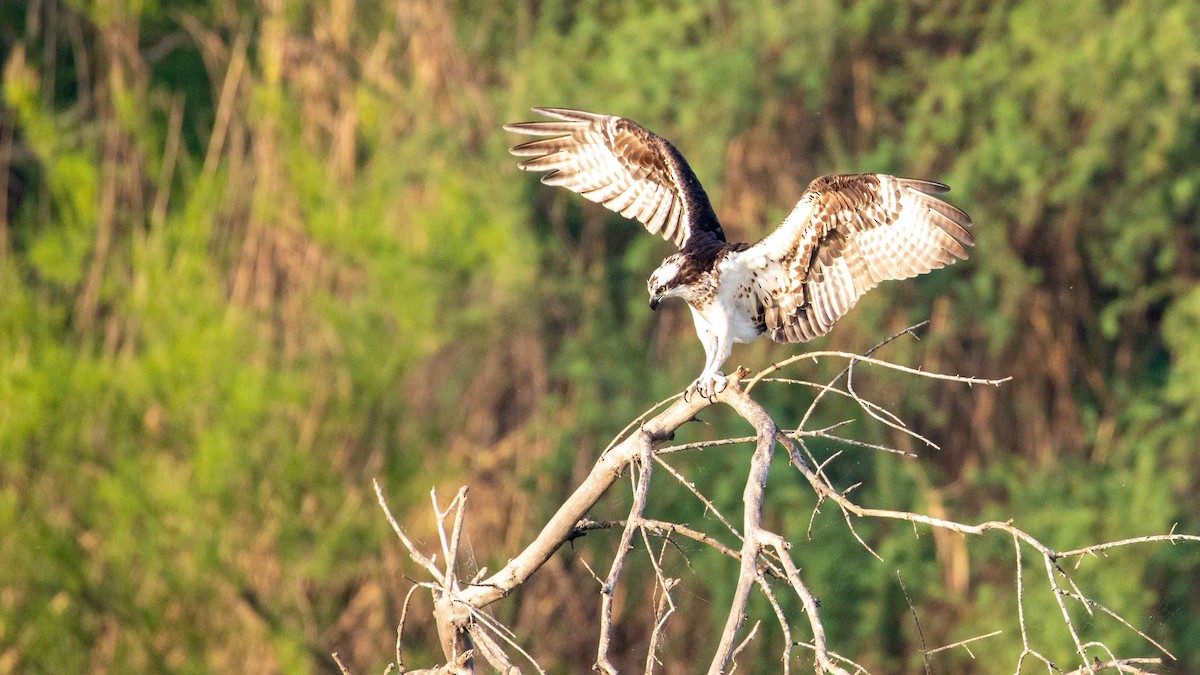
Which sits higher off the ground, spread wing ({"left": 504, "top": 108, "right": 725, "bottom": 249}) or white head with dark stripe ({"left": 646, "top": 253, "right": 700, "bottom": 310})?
spread wing ({"left": 504, "top": 108, "right": 725, "bottom": 249})

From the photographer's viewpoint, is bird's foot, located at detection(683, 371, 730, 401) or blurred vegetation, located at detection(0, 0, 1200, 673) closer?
bird's foot, located at detection(683, 371, 730, 401)

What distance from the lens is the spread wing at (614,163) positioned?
573 cm

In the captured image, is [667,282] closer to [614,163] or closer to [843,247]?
[843,247]

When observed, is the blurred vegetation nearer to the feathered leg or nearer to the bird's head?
the feathered leg

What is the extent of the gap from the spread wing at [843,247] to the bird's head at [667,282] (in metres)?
0.23

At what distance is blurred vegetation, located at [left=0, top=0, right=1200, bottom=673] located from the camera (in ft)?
29.1

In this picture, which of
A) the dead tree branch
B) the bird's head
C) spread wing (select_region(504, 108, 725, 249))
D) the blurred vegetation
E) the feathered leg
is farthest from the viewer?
the blurred vegetation

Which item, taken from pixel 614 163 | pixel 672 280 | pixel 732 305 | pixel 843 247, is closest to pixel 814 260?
pixel 843 247

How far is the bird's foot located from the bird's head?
48 centimetres

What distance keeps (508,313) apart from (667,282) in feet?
15.6

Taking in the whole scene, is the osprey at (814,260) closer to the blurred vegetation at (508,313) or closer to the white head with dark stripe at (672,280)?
the white head with dark stripe at (672,280)

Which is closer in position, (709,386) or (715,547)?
(715,547)

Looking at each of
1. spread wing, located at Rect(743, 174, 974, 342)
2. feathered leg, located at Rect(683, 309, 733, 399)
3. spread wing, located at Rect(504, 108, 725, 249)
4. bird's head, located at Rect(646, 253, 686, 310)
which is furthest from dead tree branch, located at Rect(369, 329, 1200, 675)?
spread wing, located at Rect(504, 108, 725, 249)

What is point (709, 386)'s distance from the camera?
4160mm
